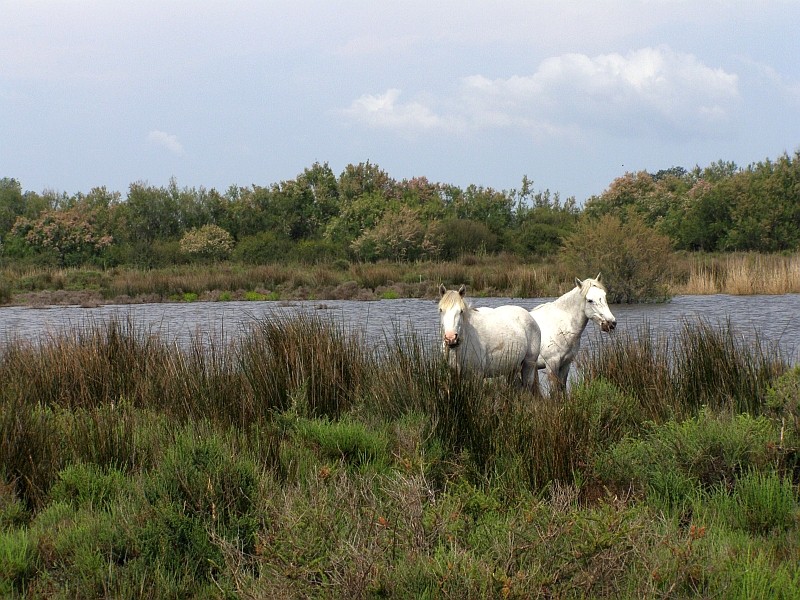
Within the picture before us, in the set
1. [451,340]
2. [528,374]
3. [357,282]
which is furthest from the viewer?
[357,282]

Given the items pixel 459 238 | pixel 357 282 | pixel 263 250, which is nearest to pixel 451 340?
pixel 357 282

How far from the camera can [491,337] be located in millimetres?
7746

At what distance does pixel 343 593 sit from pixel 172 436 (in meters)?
2.80

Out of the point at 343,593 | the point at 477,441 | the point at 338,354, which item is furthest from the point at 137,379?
the point at 343,593

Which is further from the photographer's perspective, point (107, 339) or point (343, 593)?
point (107, 339)

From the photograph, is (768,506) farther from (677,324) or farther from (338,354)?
(677,324)

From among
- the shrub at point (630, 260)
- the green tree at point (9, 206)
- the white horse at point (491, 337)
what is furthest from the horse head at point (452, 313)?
the green tree at point (9, 206)

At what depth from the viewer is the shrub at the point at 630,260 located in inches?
897

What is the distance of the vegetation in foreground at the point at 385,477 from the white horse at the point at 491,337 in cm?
70

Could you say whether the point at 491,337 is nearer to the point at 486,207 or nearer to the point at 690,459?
the point at 690,459

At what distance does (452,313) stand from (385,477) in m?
2.83

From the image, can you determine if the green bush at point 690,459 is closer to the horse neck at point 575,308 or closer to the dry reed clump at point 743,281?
the horse neck at point 575,308

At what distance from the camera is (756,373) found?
264 inches

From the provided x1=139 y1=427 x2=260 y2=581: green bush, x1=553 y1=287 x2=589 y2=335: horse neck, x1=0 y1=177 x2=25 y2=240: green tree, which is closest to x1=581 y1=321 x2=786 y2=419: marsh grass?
x1=553 y1=287 x2=589 y2=335: horse neck
